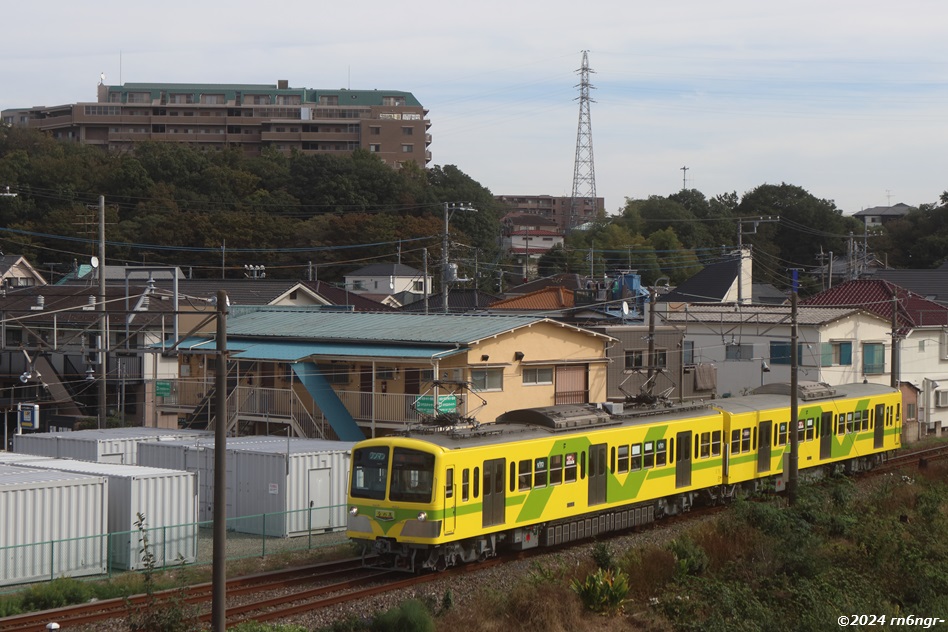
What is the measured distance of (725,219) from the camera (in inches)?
3625

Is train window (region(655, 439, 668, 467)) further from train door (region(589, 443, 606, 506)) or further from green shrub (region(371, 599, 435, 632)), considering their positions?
green shrub (region(371, 599, 435, 632))

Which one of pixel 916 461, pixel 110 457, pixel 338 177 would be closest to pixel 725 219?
pixel 338 177

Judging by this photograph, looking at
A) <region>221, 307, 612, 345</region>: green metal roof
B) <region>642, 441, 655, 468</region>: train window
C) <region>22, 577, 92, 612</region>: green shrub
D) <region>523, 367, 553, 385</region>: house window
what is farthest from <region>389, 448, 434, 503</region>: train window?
<region>523, 367, 553, 385</region>: house window

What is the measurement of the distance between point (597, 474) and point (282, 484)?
614cm

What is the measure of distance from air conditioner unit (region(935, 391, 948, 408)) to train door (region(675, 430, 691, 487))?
24.6 meters

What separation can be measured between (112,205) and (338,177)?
15.7 m

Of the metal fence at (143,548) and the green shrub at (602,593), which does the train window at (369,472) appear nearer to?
the metal fence at (143,548)

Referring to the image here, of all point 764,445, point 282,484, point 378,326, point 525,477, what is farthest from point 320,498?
point 764,445

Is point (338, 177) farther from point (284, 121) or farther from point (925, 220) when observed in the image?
point (925, 220)

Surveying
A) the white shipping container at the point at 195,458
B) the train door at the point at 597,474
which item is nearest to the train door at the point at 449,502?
the train door at the point at 597,474

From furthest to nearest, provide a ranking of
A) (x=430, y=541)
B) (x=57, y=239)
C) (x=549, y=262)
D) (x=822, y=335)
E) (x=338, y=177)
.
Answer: (x=549, y=262) < (x=338, y=177) < (x=57, y=239) < (x=822, y=335) < (x=430, y=541)

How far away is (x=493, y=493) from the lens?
59.0 ft

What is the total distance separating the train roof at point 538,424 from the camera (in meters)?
17.9

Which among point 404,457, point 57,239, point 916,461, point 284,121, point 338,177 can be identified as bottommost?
point 916,461
